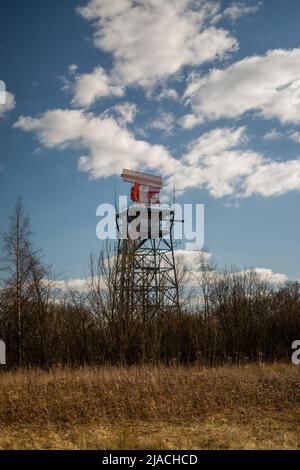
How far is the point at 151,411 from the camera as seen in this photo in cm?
1215

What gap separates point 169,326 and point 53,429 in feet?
46.3

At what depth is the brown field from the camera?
9.34 meters

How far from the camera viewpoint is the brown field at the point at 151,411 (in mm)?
9336

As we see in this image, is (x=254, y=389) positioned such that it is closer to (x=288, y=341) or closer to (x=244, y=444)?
(x=244, y=444)

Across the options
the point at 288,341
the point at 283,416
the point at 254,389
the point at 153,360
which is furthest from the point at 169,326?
the point at 283,416

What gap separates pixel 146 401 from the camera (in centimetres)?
1289
